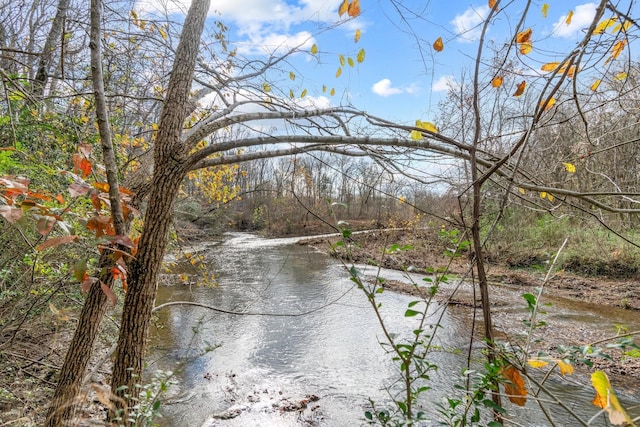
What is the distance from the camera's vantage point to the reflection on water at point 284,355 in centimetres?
403

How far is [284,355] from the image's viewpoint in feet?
18.1

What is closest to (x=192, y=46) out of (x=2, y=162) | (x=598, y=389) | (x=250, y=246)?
(x=2, y=162)

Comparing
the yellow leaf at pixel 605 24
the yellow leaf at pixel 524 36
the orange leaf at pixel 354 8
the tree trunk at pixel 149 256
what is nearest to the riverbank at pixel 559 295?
the tree trunk at pixel 149 256

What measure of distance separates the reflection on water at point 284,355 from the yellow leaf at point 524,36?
1.85 metres

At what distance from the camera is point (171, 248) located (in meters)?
5.04

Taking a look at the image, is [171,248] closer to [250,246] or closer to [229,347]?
[229,347]

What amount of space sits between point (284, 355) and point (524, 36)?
17.3 feet

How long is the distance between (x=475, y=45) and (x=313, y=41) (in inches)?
41.9

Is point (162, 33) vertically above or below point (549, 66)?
above

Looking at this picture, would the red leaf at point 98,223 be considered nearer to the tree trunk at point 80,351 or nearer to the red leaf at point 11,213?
the red leaf at point 11,213

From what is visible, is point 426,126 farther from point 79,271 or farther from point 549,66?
point 79,271

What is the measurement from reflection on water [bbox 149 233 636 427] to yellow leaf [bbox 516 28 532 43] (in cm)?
185

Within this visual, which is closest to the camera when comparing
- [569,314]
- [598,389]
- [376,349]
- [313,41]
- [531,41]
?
[598,389]

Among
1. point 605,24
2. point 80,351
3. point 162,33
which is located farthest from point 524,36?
point 80,351
